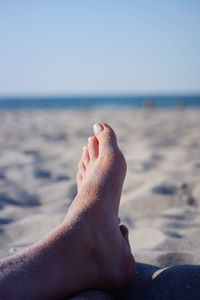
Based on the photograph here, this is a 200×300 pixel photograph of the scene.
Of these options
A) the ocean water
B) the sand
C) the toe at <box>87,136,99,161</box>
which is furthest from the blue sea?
the toe at <box>87,136,99,161</box>

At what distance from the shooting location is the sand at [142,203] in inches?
47.5

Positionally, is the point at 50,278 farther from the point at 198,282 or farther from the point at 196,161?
the point at 196,161

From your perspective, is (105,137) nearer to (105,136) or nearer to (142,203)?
(105,136)

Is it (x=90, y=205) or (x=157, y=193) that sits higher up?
(x=90, y=205)

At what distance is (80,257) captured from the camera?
1119 millimetres

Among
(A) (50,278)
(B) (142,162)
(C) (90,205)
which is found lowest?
(B) (142,162)

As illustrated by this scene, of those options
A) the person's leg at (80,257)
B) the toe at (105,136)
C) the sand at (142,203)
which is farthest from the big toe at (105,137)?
the sand at (142,203)

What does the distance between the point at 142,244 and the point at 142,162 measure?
5.28ft

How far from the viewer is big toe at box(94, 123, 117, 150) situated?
1581mm

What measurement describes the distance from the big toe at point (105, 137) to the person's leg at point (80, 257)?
0.70 feet

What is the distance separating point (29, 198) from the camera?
91.2 inches

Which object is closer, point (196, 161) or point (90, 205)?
point (90, 205)

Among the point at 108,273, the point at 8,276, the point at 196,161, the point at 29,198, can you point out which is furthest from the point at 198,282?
the point at 196,161

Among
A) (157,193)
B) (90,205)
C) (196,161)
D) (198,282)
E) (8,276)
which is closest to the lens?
(8,276)
